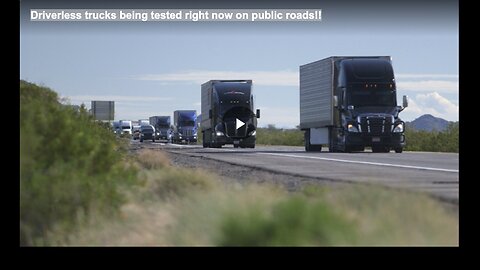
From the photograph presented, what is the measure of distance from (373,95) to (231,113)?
15527mm

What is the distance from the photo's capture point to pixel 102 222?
11.7 metres

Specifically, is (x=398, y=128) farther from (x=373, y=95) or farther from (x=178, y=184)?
(x=178, y=184)

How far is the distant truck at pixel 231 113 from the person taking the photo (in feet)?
174

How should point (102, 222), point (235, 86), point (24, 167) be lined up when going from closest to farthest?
point (24, 167) < point (102, 222) < point (235, 86)

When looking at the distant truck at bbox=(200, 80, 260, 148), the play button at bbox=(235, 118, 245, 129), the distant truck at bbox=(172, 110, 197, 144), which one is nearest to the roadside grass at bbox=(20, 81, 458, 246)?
the distant truck at bbox=(200, 80, 260, 148)

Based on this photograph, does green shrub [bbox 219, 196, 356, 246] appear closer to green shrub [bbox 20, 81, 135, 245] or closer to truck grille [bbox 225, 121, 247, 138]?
green shrub [bbox 20, 81, 135, 245]

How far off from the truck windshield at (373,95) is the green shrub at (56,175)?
27.5 metres

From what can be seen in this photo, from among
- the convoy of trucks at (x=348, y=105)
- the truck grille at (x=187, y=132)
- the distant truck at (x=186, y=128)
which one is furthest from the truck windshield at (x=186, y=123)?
the convoy of trucks at (x=348, y=105)
